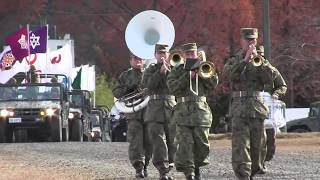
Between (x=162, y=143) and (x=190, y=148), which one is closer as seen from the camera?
(x=190, y=148)

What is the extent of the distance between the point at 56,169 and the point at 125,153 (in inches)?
185

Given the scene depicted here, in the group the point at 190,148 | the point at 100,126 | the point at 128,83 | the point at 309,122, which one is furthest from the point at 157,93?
the point at 309,122

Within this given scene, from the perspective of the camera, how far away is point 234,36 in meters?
43.2

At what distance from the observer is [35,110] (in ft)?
88.7

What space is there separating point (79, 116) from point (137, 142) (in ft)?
56.5

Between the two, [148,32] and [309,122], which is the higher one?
[148,32]

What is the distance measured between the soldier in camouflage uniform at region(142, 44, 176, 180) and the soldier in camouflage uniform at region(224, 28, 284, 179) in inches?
48.5

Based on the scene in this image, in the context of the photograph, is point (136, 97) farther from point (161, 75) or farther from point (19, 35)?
point (19, 35)

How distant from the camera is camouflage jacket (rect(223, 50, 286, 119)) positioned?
1077cm

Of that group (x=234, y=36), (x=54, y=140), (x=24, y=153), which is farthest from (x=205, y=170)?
(x=234, y=36)

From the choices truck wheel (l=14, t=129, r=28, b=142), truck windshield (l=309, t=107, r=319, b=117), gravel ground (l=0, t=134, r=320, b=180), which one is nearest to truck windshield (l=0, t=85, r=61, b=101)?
truck wheel (l=14, t=129, r=28, b=142)

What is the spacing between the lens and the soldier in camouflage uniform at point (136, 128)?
41.1 feet

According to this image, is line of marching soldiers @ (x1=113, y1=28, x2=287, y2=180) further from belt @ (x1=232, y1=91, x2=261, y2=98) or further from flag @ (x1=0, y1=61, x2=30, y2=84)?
flag @ (x1=0, y1=61, x2=30, y2=84)

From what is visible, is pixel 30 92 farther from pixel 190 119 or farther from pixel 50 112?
pixel 190 119
